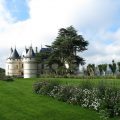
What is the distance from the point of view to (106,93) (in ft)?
43.4

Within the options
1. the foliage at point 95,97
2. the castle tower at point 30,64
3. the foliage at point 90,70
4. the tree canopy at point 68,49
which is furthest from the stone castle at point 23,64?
the foliage at point 95,97

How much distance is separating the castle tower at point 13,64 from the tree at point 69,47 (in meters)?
33.4

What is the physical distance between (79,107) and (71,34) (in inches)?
1817

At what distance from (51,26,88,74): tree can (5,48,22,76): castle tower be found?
3341cm

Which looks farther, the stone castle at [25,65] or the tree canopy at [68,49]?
the stone castle at [25,65]

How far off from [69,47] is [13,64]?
35412 millimetres

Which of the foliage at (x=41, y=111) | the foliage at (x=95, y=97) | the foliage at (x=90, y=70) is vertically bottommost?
the foliage at (x=41, y=111)

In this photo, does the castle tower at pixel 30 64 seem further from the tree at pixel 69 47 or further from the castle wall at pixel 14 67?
the tree at pixel 69 47

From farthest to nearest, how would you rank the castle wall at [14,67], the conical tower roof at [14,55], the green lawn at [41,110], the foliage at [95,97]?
the conical tower roof at [14,55]
the castle wall at [14,67]
the foliage at [95,97]
the green lawn at [41,110]

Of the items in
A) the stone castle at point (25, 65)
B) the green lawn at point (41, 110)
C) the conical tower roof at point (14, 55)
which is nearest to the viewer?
the green lawn at point (41, 110)

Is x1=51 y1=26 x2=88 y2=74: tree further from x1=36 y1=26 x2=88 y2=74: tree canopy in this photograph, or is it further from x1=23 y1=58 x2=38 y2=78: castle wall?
x1=23 y1=58 x2=38 y2=78: castle wall

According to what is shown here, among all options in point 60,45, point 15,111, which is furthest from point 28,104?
point 60,45

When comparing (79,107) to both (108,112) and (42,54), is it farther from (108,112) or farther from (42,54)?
(42,54)

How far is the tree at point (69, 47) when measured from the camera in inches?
2304
